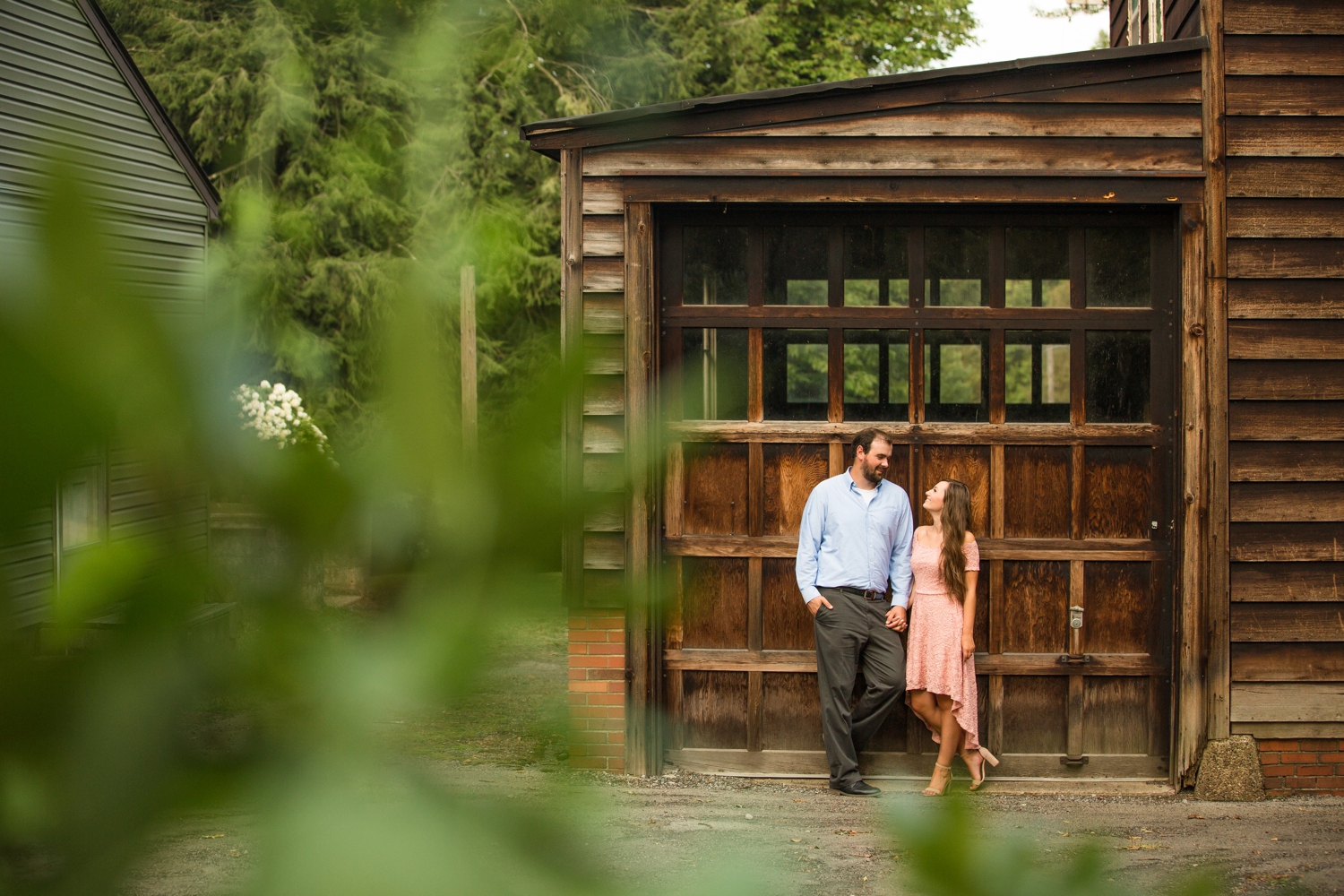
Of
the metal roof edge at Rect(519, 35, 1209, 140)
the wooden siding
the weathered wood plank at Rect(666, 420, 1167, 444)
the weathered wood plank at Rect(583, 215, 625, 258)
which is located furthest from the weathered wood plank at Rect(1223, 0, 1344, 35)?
the weathered wood plank at Rect(583, 215, 625, 258)

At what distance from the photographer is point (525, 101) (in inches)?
31.5

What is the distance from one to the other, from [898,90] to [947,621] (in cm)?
235

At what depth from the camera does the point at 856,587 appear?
16.6 ft

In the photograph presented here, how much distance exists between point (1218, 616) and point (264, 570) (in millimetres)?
5234

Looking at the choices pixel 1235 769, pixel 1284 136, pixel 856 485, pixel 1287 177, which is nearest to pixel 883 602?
pixel 856 485

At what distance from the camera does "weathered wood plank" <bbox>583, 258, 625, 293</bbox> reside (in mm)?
5039

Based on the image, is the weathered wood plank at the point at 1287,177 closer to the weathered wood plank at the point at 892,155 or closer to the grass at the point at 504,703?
the weathered wood plank at the point at 892,155

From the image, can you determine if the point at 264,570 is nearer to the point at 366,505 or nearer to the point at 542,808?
the point at 366,505

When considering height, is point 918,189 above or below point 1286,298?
above

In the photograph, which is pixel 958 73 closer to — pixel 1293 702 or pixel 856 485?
pixel 856 485

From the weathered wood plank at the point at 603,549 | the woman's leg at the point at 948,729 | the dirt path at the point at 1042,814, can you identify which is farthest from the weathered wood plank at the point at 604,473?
the woman's leg at the point at 948,729

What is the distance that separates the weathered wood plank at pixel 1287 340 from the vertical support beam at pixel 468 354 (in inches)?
201

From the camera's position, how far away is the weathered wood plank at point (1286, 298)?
495cm

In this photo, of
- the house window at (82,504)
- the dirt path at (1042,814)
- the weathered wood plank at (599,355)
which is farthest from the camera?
the dirt path at (1042,814)
